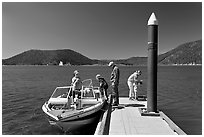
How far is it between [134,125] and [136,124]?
12cm

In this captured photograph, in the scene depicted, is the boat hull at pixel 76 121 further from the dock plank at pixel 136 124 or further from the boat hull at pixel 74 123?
the dock plank at pixel 136 124

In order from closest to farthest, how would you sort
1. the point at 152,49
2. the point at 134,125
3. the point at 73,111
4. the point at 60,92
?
the point at 134,125
the point at 152,49
the point at 73,111
the point at 60,92

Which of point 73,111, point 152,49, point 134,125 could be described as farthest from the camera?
point 73,111

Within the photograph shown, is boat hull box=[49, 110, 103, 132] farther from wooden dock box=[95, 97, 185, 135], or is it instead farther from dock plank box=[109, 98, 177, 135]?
dock plank box=[109, 98, 177, 135]

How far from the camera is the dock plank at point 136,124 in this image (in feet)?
21.6

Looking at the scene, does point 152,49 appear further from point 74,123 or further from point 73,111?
point 74,123

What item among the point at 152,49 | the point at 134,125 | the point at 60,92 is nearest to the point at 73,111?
the point at 134,125

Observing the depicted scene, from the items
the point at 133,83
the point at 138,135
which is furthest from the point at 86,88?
the point at 138,135

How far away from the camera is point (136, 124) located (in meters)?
7.26

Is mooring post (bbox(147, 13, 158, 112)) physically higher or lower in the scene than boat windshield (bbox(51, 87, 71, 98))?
higher

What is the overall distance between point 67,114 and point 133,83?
15.1ft

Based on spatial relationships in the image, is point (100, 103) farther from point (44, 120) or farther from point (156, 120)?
point (44, 120)

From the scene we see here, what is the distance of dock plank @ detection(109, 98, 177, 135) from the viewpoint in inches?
259

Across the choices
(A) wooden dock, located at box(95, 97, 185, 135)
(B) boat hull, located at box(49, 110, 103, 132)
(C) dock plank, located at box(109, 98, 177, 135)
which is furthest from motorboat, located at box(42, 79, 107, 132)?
(C) dock plank, located at box(109, 98, 177, 135)
